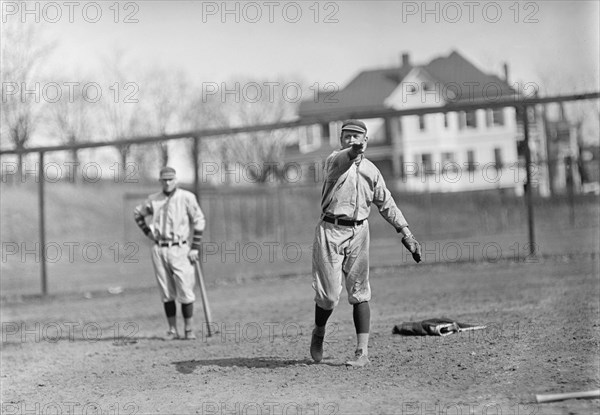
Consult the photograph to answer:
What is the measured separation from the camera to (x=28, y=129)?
107 feet

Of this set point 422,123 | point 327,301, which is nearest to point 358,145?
point 327,301

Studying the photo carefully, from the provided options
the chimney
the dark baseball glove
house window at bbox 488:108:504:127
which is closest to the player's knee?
the dark baseball glove

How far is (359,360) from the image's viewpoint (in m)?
7.18

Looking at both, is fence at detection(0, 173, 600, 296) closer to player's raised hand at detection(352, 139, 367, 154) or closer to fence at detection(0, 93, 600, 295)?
fence at detection(0, 93, 600, 295)

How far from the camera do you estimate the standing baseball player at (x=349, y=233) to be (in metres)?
7.16

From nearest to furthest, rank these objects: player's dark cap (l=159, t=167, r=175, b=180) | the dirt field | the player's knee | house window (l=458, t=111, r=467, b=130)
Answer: the dirt field
the player's knee
player's dark cap (l=159, t=167, r=175, b=180)
house window (l=458, t=111, r=467, b=130)

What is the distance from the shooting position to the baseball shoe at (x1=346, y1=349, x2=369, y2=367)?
7141 mm

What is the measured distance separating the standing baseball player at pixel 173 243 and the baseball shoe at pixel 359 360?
142 inches

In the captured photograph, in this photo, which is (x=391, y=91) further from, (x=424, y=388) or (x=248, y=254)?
(x=424, y=388)

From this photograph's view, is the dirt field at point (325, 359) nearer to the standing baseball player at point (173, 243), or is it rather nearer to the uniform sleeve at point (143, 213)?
the standing baseball player at point (173, 243)

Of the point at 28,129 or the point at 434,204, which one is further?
the point at 28,129

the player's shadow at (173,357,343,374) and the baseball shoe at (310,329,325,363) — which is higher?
the baseball shoe at (310,329,325,363)

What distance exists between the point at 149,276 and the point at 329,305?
1551 cm

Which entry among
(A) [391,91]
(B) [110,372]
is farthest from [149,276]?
(A) [391,91]
